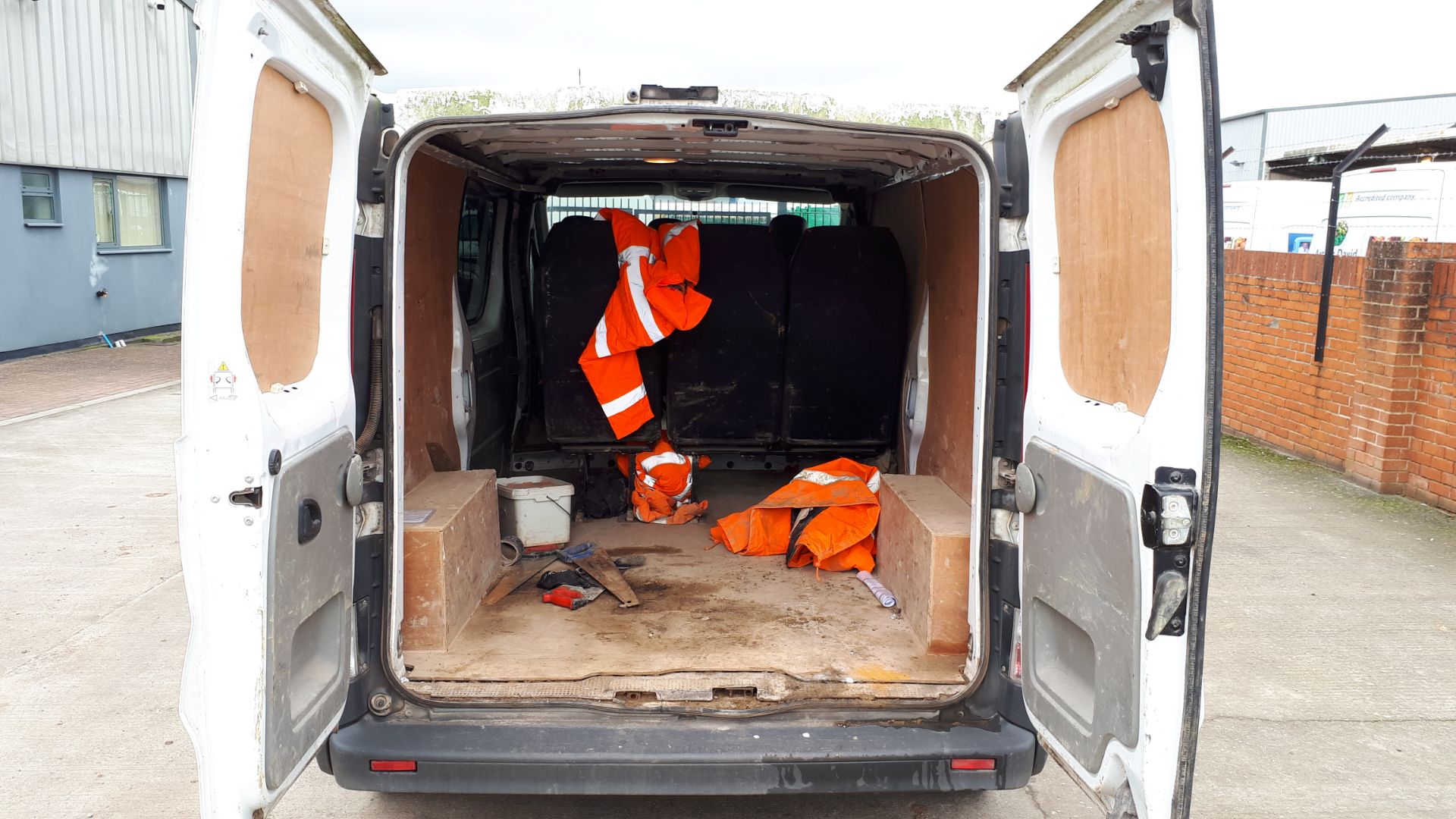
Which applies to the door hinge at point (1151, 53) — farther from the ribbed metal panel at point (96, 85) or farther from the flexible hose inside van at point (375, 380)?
the ribbed metal panel at point (96, 85)

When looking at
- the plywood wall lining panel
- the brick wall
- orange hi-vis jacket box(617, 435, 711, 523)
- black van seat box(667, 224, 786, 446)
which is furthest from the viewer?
the brick wall

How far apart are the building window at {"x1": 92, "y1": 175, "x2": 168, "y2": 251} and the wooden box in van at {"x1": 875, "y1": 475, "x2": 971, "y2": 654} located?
518 inches

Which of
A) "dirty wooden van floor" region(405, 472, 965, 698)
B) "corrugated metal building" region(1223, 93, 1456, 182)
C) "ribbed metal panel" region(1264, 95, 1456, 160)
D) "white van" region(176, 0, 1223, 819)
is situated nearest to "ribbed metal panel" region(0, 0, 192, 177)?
"white van" region(176, 0, 1223, 819)

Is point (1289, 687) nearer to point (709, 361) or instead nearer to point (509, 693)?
point (709, 361)

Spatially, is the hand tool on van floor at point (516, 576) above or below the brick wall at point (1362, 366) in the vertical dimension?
below

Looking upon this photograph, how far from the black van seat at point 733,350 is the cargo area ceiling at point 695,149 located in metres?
0.35

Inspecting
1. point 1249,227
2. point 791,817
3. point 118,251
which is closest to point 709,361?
point 791,817

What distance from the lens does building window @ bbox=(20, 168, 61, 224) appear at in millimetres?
11953

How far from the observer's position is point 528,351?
5.29 meters

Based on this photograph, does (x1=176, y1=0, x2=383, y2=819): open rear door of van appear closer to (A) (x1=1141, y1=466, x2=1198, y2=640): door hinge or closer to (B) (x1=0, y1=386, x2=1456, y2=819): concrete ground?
(B) (x1=0, y1=386, x2=1456, y2=819): concrete ground

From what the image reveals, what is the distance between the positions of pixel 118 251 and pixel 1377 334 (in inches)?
552

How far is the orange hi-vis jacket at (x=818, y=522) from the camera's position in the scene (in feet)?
12.8

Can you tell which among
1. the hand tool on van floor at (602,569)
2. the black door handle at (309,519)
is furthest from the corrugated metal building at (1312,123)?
the black door handle at (309,519)

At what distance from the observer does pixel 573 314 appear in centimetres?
455
